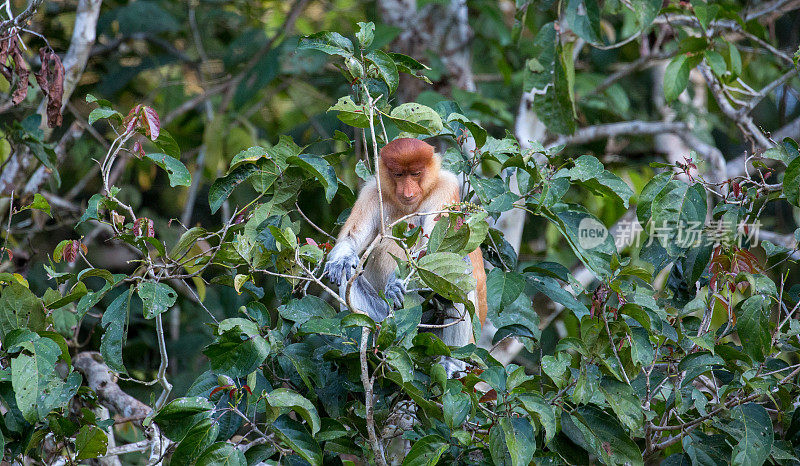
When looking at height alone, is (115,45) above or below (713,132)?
above

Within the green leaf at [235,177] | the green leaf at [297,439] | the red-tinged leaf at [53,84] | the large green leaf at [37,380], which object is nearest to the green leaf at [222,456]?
the green leaf at [297,439]

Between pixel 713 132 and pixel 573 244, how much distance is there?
16.3ft

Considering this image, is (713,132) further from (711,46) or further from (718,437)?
(718,437)

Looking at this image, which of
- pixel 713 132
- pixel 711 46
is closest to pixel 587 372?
pixel 711 46

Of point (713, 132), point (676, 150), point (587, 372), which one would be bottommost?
point (713, 132)

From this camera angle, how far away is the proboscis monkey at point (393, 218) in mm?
3031

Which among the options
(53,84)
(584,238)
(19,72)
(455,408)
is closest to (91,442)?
(455,408)

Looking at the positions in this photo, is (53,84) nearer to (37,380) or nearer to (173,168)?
(173,168)

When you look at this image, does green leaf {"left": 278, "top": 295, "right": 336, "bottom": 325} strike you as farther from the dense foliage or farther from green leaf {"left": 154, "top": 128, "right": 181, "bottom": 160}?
green leaf {"left": 154, "top": 128, "right": 181, "bottom": 160}

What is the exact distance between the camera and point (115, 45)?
19.6ft

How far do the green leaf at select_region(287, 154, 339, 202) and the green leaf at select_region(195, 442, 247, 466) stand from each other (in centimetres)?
81

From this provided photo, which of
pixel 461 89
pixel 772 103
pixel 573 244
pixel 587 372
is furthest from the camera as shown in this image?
pixel 772 103

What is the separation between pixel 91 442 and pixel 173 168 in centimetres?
83

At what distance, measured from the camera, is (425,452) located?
2031mm
